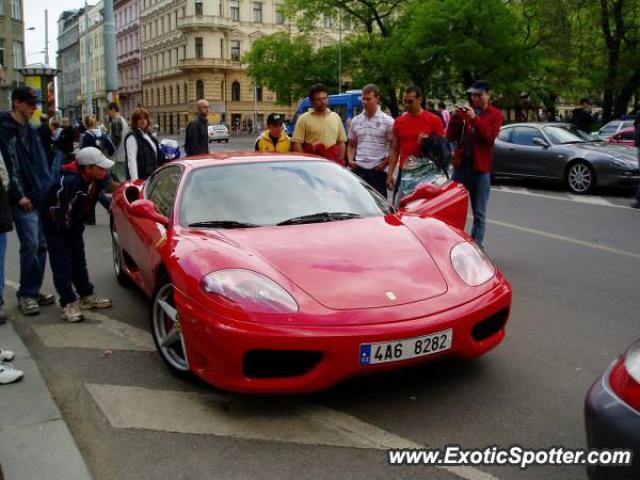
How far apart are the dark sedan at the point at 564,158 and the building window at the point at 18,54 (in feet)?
146

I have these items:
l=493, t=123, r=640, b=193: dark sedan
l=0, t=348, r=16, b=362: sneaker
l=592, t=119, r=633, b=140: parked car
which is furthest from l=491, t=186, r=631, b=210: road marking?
Answer: l=0, t=348, r=16, b=362: sneaker

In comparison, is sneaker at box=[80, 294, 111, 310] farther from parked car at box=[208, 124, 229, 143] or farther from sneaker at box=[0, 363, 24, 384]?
parked car at box=[208, 124, 229, 143]

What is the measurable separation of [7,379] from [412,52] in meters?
33.1

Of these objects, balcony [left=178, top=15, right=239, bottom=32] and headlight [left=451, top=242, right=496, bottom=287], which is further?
balcony [left=178, top=15, right=239, bottom=32]

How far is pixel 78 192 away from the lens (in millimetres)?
5141

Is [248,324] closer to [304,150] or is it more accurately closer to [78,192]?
[78,192]

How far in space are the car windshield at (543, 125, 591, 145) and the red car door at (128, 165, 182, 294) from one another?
10.4m

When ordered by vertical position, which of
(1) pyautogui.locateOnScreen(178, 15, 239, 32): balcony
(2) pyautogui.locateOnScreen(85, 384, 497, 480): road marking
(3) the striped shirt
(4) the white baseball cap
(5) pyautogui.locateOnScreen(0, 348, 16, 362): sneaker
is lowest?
(2) pyautogui.locateOnScreen(85, 384, 497, 480): road marking

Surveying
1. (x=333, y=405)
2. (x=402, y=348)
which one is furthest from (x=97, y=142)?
(x=402, y=348)

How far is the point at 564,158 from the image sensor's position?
44.7 feet

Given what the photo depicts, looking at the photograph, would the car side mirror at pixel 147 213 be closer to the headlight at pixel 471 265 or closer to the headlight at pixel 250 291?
the headlight at pixel 250 291

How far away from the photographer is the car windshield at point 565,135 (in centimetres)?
1405

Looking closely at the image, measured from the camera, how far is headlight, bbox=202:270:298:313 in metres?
3.42

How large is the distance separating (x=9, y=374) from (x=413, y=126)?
475cm
